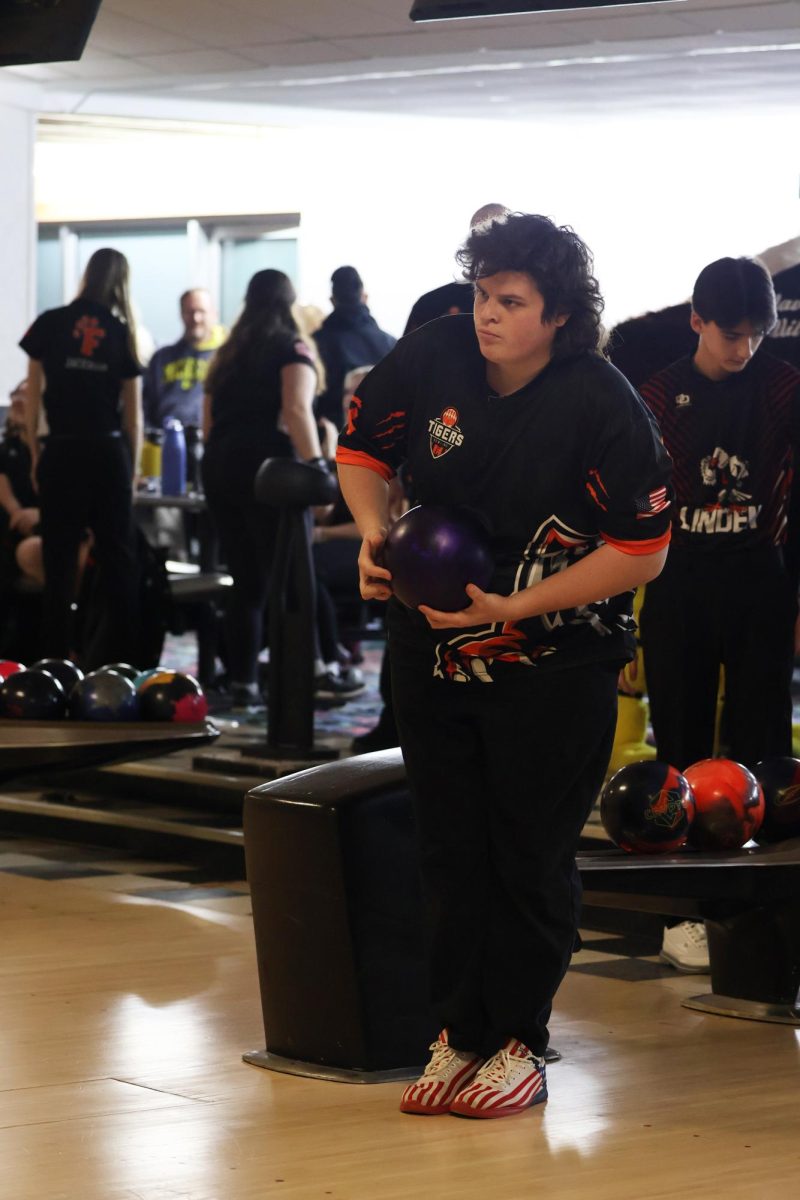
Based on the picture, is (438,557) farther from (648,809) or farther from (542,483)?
(648,809)

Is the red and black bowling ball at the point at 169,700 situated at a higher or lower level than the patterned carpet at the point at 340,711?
higher

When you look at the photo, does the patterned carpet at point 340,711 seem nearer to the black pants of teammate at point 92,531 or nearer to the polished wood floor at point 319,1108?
the black pants of teammate at point 92,531

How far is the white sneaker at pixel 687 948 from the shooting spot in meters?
3.78

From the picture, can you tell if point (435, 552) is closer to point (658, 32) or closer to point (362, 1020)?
point (362, 1020)

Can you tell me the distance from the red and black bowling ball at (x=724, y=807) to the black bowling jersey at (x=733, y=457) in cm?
58

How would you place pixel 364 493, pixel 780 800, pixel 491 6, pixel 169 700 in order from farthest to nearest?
pixel 491 6
pixel 169 700
pixel 780 800
pixel 364 493

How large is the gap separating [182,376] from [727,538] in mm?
5717

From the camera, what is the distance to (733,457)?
12.2 feet

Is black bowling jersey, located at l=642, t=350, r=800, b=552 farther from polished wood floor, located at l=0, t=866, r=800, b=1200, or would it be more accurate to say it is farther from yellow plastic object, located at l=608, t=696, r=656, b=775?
yellow plastic object, located at l=608, t=696, r=656, b=775

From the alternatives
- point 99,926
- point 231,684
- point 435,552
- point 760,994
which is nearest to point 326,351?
point 231,684

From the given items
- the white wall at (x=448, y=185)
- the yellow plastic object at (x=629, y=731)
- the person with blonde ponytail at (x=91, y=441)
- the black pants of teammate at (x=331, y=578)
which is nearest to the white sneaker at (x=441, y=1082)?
the yellow plastic object at (x=629, y=731)

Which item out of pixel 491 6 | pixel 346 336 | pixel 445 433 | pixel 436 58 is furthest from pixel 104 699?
pixel 436 58

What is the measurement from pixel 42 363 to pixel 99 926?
2.85 metres

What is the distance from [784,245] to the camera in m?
5.01
